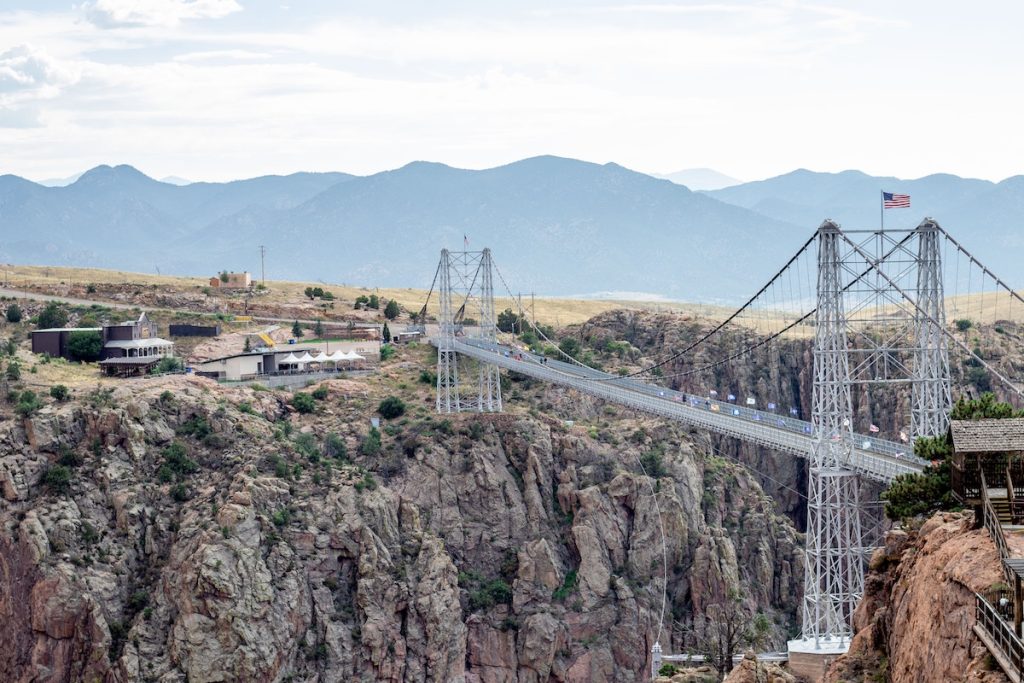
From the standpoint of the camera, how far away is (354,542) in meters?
70.8

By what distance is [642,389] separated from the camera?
79188 mm

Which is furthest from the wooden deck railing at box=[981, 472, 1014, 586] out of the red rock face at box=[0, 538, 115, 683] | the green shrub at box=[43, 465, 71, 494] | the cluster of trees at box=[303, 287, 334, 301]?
the cluster of trees at box=[303, 287, 334, 301]

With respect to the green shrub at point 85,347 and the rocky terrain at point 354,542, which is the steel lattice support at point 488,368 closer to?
the rocky terrain at point 354,542

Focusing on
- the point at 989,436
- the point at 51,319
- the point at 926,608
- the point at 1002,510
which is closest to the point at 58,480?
the point at 51,319

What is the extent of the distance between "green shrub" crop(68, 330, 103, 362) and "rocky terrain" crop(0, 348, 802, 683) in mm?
10632

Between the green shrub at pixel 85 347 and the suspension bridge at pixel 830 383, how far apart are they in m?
19.7

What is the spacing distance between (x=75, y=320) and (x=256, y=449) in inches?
1214

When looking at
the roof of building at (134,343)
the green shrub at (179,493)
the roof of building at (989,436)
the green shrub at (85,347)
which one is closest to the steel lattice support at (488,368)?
the green shrub at (179,493)

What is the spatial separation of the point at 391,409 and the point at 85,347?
1892 centimetres

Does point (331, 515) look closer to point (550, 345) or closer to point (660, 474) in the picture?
point (660, 474)

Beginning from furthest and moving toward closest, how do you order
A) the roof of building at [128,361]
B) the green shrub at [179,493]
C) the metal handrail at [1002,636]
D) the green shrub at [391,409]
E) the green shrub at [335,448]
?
the roof of building at [128,361]
the green shrub at [391,409]
the green shrub at [335,448]
the green shrub at [179,493]
the metal handrail at [1002,636]

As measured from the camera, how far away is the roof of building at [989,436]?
26.1m

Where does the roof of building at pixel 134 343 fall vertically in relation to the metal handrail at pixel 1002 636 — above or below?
above

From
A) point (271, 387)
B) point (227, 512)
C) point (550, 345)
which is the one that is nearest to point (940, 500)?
point (227, 512)
